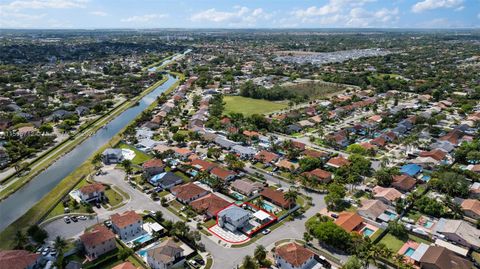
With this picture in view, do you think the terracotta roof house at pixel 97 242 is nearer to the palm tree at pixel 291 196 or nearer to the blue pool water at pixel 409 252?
the palm tree at pixel 291 196

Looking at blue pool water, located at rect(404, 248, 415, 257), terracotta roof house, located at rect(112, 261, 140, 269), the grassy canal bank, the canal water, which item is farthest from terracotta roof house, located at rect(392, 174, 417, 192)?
the canal water

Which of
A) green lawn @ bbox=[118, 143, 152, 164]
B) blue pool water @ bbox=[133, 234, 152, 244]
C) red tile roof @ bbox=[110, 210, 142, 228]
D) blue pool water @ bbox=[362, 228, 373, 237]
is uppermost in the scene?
red tile roof @ bbox=[110, 210, 142, 228]

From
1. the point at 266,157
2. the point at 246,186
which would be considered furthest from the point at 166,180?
the point at 266,157

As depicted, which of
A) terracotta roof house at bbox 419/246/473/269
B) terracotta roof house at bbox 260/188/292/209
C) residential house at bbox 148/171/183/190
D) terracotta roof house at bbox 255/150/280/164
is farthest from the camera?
terracotta roof house at bbox 255/150/280/164

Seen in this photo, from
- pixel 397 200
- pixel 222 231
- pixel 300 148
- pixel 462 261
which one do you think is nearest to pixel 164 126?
pixel 300 148

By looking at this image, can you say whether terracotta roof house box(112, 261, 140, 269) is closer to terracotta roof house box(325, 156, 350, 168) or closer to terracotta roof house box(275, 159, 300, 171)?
terracotta roof house box(275, 159, 300, 171)

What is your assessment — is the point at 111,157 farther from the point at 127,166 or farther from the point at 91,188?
the point at 91,188
